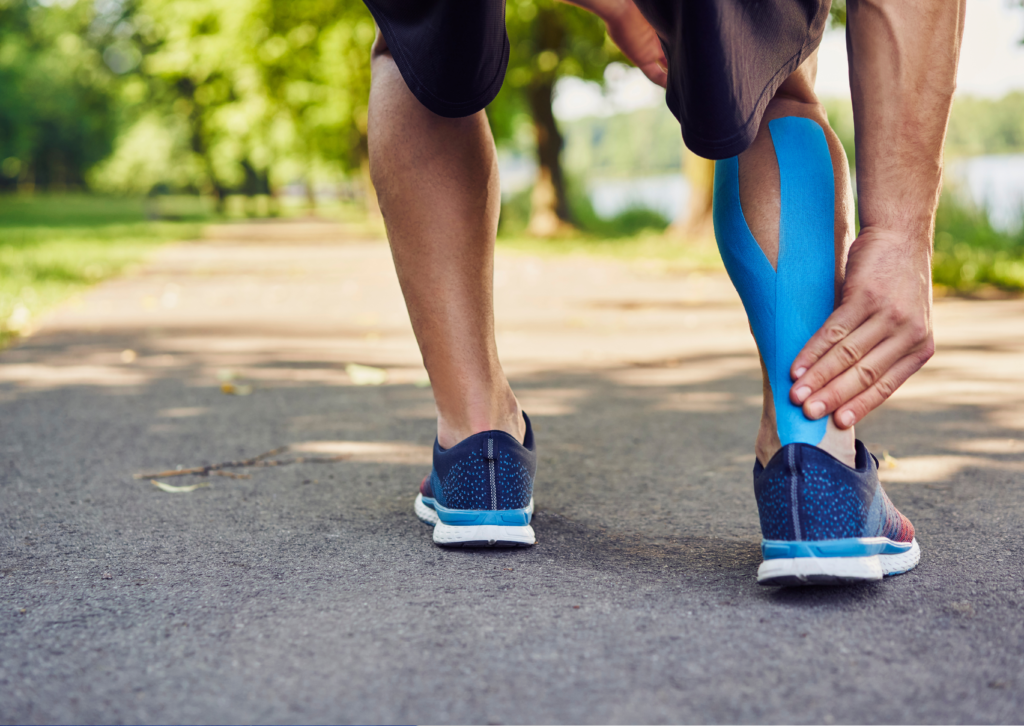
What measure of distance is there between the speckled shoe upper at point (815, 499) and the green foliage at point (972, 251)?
560 cm

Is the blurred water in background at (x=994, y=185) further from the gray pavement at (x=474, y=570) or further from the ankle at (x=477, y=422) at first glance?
the ankle at (x=477, y=422)

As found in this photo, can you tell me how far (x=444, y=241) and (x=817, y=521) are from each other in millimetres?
826

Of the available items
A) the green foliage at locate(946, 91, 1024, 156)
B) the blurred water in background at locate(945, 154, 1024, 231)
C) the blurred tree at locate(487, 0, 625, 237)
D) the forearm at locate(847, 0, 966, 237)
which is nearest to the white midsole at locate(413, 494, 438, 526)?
the forearm at locate(847, 0, 966, 237)

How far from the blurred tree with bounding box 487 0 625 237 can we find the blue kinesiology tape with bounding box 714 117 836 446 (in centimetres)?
1211

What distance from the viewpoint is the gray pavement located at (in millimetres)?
1107

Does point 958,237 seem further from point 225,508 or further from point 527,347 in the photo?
point 225,508

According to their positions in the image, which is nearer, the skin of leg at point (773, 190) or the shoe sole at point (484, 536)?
the skin of leg at point (773, 190)

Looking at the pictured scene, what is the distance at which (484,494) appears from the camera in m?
1.65

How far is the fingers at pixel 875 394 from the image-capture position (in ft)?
4.49

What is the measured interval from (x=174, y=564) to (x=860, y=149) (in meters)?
1.32

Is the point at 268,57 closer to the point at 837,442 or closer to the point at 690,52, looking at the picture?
the point at 690,52

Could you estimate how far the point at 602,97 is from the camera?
1889cm

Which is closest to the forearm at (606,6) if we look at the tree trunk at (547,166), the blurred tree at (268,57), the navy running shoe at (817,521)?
Answer: the navy running shoe at (817,521)

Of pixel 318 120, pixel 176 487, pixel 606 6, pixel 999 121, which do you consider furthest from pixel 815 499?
pixel 318 120
